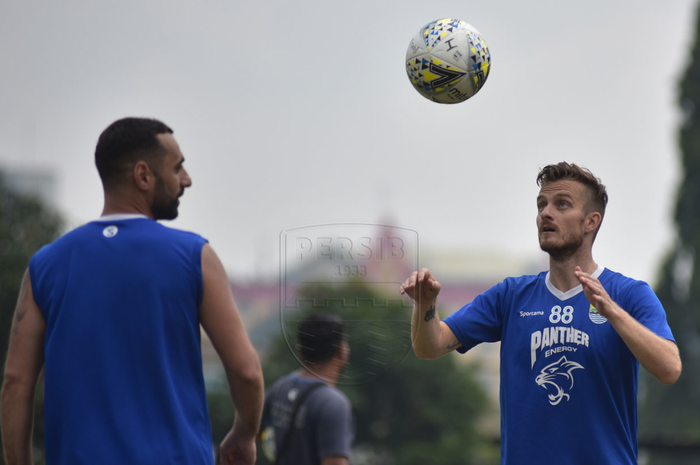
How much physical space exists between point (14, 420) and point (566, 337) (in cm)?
242

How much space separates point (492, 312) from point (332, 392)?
4.99ft

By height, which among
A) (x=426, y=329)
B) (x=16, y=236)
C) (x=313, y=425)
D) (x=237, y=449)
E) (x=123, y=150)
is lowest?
(x=16, y=236)

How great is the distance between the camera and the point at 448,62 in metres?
5.47

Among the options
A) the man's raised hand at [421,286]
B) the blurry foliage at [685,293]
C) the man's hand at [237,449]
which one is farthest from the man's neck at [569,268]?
the blurry foliage at [685,293]

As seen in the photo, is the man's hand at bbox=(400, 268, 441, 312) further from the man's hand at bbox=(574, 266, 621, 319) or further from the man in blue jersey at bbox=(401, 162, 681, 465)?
the man's hand at bbox=(574, 266, 621, 319)

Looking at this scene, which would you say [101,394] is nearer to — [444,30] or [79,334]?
[79,334]

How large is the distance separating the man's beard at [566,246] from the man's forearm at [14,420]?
2.42 meters

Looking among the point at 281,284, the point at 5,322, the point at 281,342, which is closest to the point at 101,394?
the point at 281,284

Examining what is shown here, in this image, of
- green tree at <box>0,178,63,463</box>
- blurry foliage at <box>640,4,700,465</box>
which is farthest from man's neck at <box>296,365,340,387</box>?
blurry foliage at <box>640,4,700,465</box>

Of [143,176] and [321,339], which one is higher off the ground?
[143,176]

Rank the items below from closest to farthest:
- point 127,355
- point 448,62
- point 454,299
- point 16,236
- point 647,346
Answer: point 127,355, point 647,346, point 448,62, point 16,236, point 454,299

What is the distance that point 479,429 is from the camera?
48.0 metres

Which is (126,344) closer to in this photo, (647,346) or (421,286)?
(421,286)

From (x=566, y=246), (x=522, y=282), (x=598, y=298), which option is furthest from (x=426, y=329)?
(x=598, y=298)
